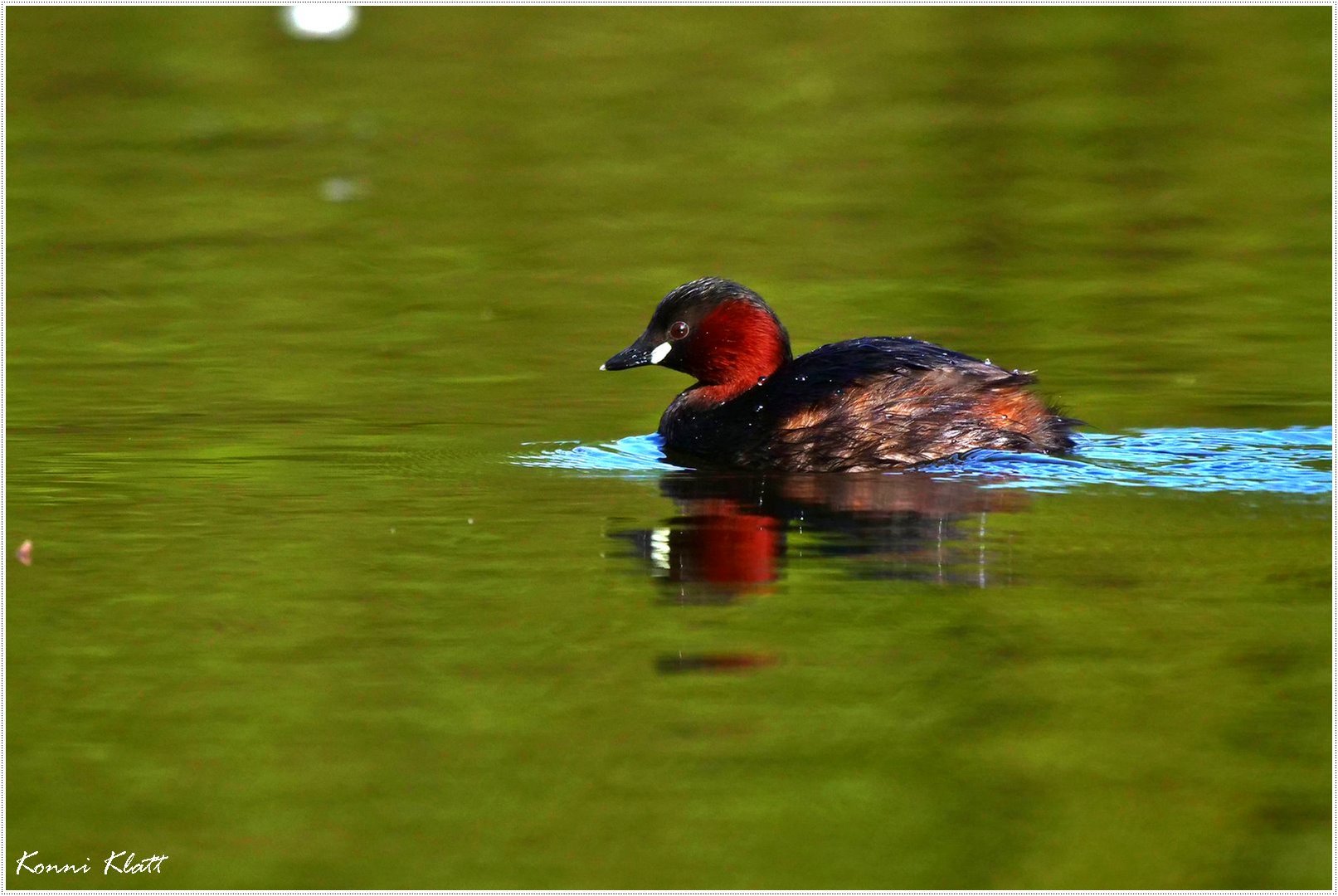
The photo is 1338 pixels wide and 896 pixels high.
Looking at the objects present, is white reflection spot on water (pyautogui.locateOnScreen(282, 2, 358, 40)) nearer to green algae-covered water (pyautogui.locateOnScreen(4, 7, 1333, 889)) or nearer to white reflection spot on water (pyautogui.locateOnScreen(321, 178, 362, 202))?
green algae-covered water (pyautogui.locateOnScreen(4, 7, 1333, 889))

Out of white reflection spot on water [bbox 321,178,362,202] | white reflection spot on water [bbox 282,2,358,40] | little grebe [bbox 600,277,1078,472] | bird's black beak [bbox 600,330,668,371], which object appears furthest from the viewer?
white reflection spot on water [bbox 282,2,358,40]

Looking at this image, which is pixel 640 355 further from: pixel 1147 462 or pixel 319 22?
pixel 319 22

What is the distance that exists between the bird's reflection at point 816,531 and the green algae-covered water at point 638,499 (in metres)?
0.03

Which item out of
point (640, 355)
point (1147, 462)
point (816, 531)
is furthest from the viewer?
point (640, 355)

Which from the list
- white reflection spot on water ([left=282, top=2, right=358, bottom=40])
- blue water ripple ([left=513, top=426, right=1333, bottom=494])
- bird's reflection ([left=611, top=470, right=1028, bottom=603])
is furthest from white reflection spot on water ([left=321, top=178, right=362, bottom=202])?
bird's reflection ([left=611, top=470, right=1028, bottom=603])

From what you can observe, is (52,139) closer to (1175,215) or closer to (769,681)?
(1175,215)

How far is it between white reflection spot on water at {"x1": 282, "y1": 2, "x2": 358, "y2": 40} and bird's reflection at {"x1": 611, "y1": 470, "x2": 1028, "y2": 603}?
1312 cm

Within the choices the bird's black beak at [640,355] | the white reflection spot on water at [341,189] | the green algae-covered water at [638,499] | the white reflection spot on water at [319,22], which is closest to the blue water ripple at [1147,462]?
the green algae-covered water at [638,499]

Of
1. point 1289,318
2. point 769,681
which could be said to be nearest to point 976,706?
point 769,681

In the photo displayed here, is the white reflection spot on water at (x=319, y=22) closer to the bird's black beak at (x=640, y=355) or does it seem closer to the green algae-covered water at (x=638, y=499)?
the green algae-covered water at (x=638, y=499)

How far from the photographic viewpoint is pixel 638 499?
8586mm

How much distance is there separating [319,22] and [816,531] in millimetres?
14653

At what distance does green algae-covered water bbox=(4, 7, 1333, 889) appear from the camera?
525 centimetres

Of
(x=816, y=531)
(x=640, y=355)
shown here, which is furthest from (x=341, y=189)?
(x=816, y=531)
